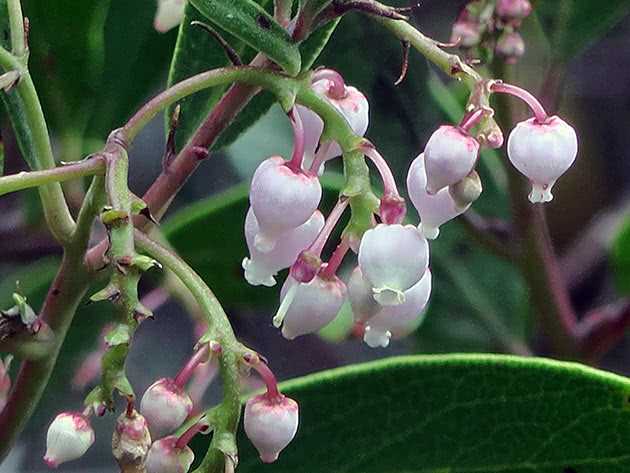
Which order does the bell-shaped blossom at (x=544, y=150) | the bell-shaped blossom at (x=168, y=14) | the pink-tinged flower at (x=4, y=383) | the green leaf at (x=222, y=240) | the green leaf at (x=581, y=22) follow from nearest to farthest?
the bell-shaped blossom at (x=544, y=150) < the pink-tinged flower at (x=4, y=383) < the bell-shaped blossom at (x=168, y=14) < the green leaf at (x=222, y=240) < the green leaf at (x=581, y=22)

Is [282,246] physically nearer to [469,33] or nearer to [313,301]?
[313,301]

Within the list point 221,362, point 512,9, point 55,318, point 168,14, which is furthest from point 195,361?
point 512,9

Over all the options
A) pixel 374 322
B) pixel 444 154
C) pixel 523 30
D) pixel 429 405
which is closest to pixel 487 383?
pixel 429 405

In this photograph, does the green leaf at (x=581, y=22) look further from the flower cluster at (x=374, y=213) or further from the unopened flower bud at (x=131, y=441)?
the unopened flower bud at (x=131, y=441)

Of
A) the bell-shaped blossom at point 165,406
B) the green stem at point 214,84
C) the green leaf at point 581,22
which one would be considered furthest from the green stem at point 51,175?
the green leaf at point 581,22

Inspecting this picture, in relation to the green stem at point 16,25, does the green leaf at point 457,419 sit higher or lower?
lower

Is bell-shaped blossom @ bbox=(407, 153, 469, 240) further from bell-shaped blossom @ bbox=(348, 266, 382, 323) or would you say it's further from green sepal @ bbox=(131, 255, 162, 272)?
green sepal @ bbox=(131, 255, 162, 272)

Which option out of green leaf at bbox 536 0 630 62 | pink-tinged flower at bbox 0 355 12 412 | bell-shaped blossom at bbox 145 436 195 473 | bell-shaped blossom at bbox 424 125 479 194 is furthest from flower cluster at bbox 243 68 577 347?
green leaf at bbox 536 0 630 62
